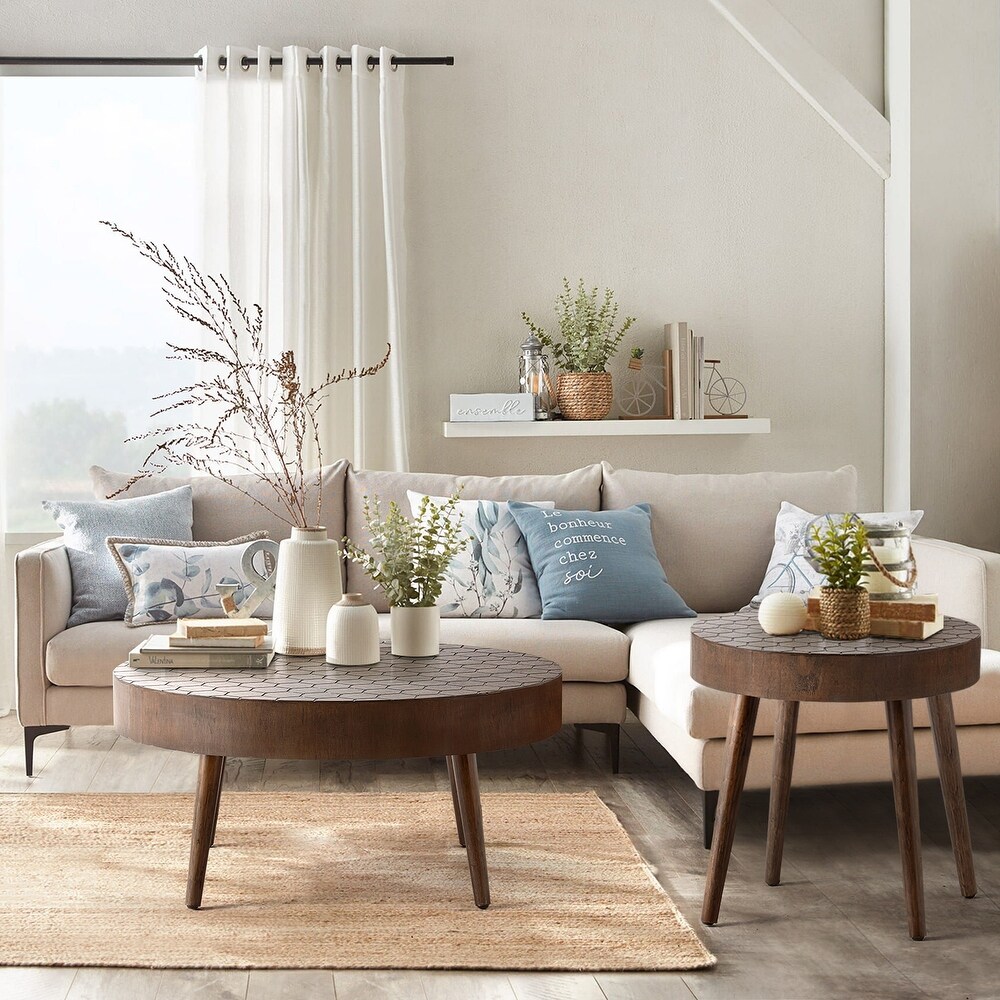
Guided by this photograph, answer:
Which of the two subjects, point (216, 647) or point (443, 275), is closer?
point (216, 647)

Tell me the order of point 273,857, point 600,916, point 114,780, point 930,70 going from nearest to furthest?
1. point 600,916
2. point 273,857
3. point 114,780
4. point 930,70

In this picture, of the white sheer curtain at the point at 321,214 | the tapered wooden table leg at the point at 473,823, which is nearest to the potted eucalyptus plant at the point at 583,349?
the white sheer curtain at the point at 321,214

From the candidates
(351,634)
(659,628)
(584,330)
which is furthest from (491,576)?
(351,634)

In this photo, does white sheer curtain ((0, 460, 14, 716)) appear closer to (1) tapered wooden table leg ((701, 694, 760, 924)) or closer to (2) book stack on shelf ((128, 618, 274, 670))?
(2) book stack on shelf ((128, 618, 274, 670))

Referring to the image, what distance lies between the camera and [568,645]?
334cm

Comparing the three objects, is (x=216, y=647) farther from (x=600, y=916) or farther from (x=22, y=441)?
(x=22, y=441)

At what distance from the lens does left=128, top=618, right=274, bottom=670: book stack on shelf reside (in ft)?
7.97

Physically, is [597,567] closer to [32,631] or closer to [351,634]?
[351,634]

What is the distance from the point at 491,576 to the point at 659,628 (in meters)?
0.56

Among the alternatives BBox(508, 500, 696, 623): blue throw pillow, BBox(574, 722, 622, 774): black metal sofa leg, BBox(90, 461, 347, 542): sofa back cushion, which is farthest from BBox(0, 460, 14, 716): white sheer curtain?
BBox(574, 722, 622, 774): black metal sofa leg

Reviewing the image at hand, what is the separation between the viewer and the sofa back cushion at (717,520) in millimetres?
3852

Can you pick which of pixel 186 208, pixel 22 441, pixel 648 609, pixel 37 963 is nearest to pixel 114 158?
pixel 186 208

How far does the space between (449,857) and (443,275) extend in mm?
2464

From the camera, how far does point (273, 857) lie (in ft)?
8.72
